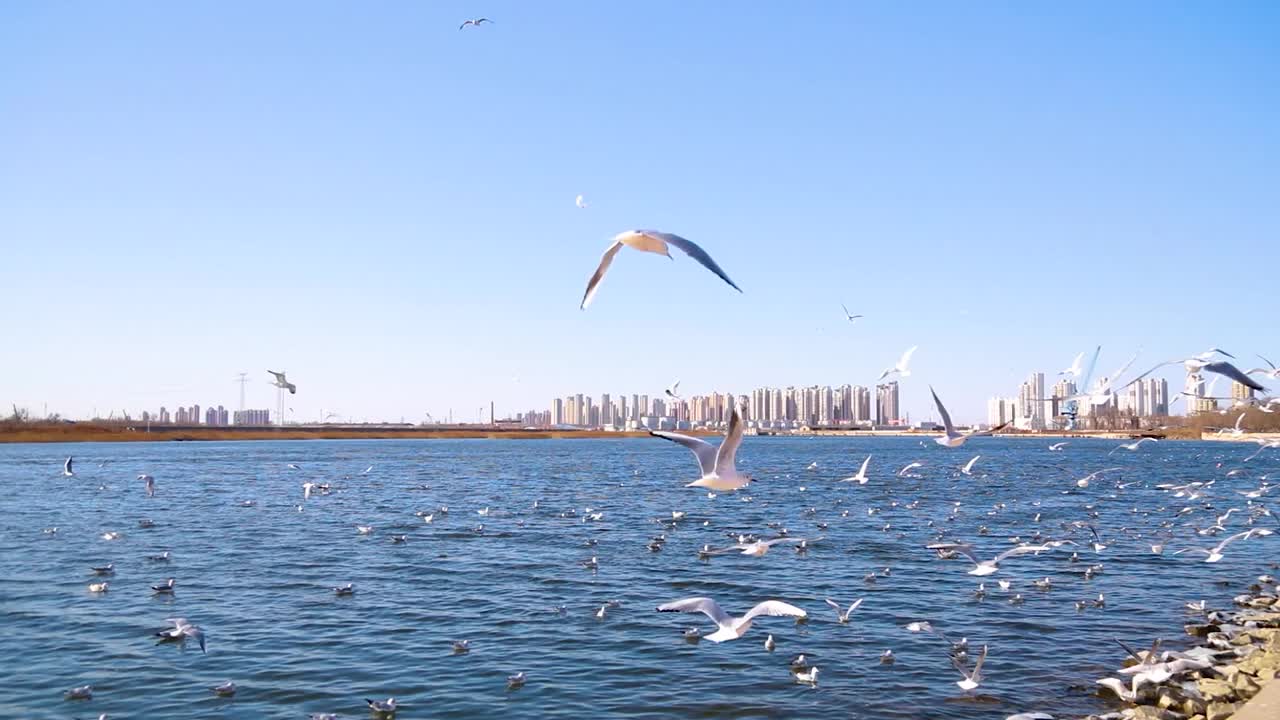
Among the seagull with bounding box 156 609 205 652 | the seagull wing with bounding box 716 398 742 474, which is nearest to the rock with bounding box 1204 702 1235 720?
the seagull wing with bounding box 716 398 742 474

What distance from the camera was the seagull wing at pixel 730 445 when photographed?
10.9 metres

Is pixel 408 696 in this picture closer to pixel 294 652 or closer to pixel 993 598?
pixel 294 652

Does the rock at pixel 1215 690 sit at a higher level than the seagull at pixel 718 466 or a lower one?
lower

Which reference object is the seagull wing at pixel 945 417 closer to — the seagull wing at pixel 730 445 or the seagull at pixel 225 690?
the seagull wing at pixel 730 445

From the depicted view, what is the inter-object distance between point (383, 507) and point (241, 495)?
944 centimetres

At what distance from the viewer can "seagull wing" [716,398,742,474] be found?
10.9 meters

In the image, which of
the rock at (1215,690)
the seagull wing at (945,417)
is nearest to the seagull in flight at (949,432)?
the seagull wing at (945,417)

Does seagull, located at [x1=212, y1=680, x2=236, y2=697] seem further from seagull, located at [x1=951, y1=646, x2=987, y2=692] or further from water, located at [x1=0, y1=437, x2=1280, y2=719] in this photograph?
seagull, located at [x1=951, y1=646, x2=987, y2=692]

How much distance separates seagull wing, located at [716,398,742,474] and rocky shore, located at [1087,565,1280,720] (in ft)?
14.7

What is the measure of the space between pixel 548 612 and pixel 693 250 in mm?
9003

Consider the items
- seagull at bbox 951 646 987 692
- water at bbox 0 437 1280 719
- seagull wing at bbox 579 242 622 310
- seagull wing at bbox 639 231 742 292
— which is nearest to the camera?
seagull wing at bbox 639 231 742 292

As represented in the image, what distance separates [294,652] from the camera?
13930mm

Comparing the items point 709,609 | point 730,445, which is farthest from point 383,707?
point 730,445

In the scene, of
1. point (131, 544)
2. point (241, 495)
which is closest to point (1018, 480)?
point (241, 495)
